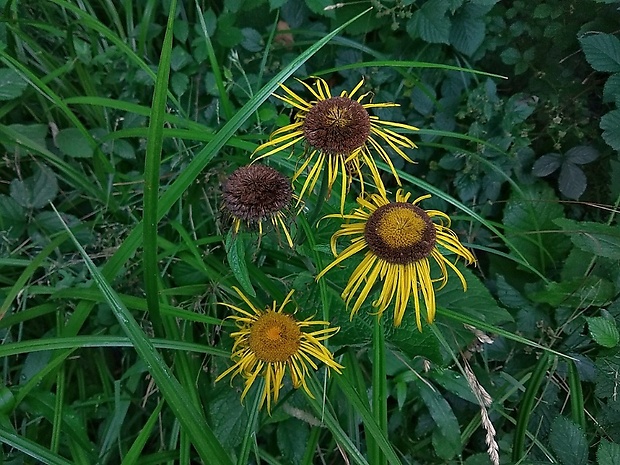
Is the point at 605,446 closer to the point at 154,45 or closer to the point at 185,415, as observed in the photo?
the point at 185,415

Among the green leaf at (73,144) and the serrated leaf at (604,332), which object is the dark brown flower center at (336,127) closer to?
the serrated leaf at (604,332)

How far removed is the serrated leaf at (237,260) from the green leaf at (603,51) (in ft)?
2.65

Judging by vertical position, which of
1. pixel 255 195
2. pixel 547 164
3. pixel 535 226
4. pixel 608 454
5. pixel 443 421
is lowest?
pixel 443 421

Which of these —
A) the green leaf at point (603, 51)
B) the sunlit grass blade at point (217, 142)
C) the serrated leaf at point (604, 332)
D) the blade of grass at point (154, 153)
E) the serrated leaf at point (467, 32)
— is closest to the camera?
the blade of grass at point (154, 153)

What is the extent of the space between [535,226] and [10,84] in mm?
1207

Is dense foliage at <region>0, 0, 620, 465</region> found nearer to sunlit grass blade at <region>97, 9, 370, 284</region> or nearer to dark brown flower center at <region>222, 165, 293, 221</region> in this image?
sunlit grass blade at <region>97, 9, 370, 284</region>

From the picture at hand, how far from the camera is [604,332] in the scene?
3.06ft

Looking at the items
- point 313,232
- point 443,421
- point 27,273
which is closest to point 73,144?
point 27,273

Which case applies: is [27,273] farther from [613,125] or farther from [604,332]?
[613,125]

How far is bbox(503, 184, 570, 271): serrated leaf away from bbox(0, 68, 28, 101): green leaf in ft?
3.67

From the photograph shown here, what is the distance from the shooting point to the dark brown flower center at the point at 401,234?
0.74 m

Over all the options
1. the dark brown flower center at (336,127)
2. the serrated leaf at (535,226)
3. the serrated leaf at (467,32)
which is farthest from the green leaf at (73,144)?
the serrated leaf at (535,226)

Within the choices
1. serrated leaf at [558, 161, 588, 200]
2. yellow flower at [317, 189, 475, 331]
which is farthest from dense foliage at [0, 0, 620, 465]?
yellow flower at [317, 189, 475, 331]

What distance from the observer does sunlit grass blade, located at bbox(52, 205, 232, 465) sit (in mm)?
720
